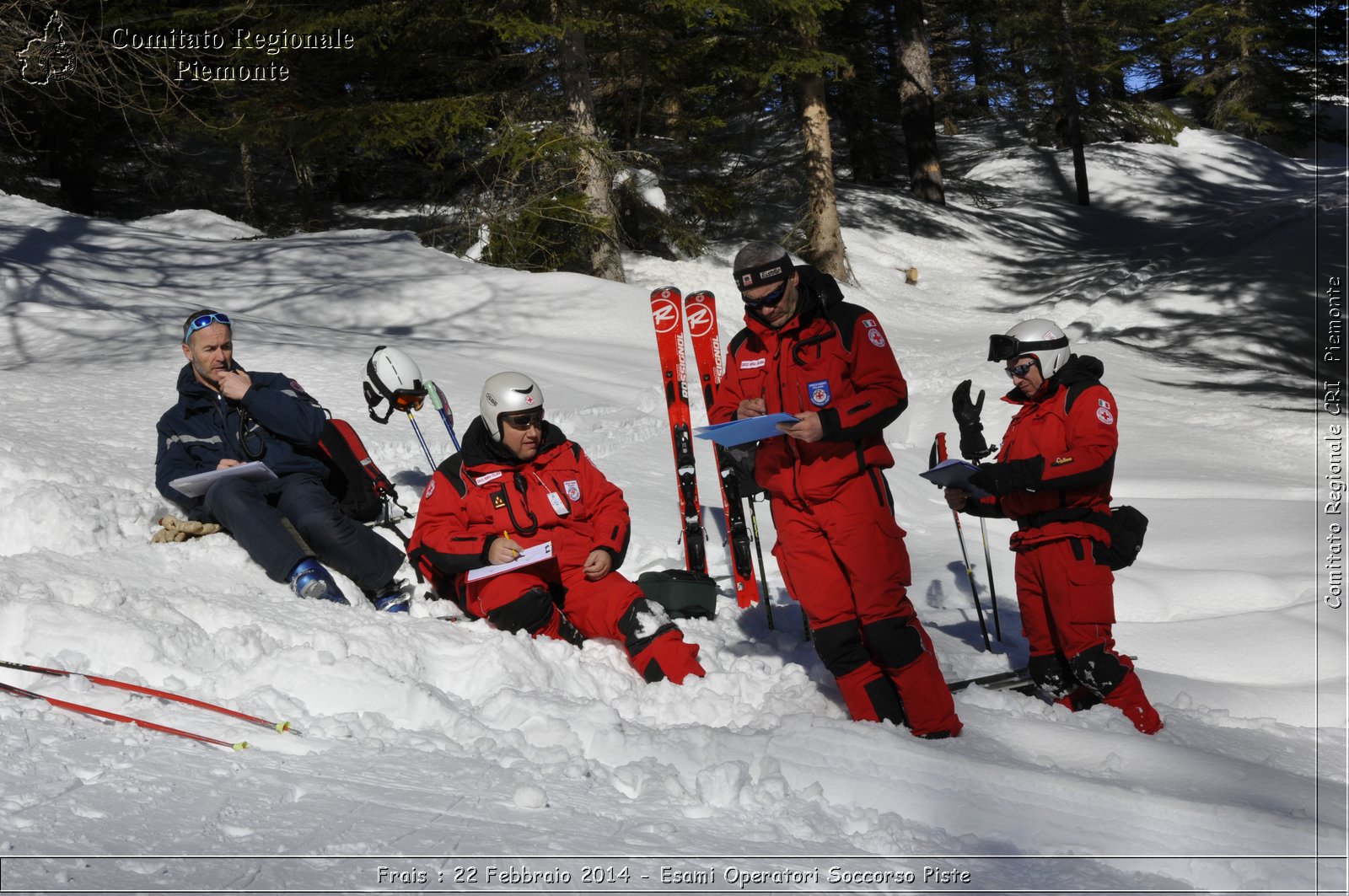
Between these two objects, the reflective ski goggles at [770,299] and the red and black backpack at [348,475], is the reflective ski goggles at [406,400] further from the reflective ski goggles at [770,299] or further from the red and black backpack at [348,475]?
the reflective ski goggles at [770,299]

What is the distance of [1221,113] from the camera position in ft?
110

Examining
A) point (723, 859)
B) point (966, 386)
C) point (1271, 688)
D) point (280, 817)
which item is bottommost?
point (1271, 688)

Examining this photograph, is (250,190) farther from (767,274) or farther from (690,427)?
(767,274)

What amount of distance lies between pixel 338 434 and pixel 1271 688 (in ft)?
16.1

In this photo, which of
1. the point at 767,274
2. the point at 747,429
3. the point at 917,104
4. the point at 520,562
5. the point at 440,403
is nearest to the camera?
the point at 747,429

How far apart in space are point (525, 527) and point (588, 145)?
964 cm

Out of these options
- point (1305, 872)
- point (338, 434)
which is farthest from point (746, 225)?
point (1305, 872)

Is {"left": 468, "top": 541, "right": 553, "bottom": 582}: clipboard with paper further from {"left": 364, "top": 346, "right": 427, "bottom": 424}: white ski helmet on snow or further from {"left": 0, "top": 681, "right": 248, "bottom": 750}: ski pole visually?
{"left": 364, "top": 346, "right": 427, "bottom": 424}: white ski helmet on snow

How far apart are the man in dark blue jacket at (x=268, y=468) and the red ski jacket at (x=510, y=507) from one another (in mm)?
392

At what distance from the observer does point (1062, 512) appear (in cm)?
457

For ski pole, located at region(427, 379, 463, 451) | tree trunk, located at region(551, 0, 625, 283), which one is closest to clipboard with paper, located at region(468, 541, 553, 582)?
ski pole, located at region(427, 379, 463, 451)

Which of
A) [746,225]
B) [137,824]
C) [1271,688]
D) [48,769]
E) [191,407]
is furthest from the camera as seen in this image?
[746,225]

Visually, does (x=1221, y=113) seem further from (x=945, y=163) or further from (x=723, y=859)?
(x=723, y=859)

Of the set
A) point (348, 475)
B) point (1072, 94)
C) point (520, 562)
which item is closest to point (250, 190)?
point (348, 475)
